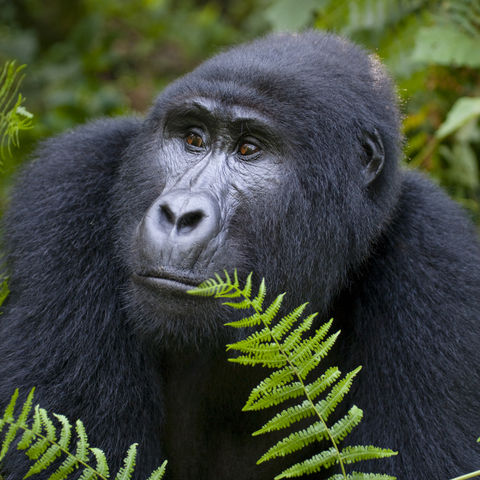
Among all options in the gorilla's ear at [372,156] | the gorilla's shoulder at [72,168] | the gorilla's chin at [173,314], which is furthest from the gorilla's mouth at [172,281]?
the gorilla's ear at [372,156]

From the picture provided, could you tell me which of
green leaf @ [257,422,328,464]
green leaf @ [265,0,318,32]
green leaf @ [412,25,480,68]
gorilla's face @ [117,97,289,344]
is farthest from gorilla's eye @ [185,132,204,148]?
green leaf @ [265,0,318,32]

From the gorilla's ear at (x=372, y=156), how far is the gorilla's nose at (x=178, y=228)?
0.99 m

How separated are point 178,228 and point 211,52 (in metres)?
6.90

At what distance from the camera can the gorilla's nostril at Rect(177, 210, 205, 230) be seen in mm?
3129

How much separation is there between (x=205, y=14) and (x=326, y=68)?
8447mm

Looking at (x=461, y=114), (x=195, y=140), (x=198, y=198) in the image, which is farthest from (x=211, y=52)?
(x=198, y=198)

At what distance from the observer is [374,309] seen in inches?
151

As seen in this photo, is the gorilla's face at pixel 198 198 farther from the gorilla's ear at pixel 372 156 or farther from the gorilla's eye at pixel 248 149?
the gorilla's ear at pixel 372 156

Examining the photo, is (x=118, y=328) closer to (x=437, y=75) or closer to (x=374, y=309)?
(x=374, y=309)

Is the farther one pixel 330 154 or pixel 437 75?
pixel 437 75

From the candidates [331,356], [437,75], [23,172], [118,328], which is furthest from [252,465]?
[437,75]

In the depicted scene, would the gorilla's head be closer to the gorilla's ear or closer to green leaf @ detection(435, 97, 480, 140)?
the gorilla's ear

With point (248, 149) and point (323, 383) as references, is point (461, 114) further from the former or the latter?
point (323, 383)

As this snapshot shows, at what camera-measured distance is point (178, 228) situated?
123 inches
